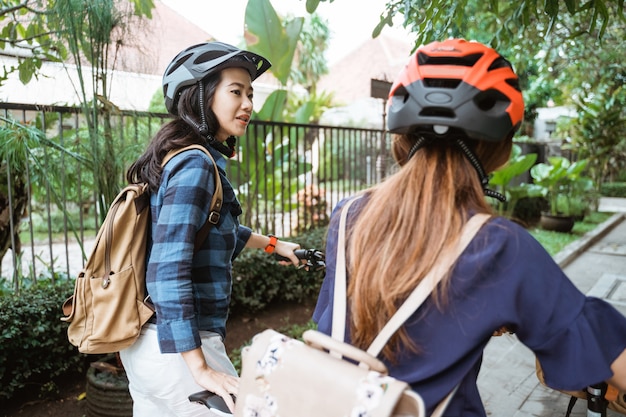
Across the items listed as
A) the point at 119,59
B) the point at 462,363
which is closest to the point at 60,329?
the point at 119,59

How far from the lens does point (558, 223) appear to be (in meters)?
9.68

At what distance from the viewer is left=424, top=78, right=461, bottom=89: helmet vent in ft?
4.12

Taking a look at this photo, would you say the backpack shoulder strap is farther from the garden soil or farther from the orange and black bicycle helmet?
the garden soil

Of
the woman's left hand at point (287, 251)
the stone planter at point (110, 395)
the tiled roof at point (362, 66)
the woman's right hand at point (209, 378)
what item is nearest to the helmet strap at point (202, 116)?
the woman's left hand at point (287, 251)

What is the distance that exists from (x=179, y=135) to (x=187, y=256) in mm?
502

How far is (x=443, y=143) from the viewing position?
124cm

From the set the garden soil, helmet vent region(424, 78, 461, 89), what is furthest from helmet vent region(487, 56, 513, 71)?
the garden soil

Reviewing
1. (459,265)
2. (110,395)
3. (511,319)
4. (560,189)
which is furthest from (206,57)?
(560,189)

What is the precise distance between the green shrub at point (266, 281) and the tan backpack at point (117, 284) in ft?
9.50

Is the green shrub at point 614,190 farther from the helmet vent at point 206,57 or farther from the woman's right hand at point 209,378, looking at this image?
the woman's right hand at point 209,378

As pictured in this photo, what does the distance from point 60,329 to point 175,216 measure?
87.8 inches

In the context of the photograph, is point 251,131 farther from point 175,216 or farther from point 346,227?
point 346,227

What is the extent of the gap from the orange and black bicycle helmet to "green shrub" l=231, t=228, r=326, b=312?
10.9ft

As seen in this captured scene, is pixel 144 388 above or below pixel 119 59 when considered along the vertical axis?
below
